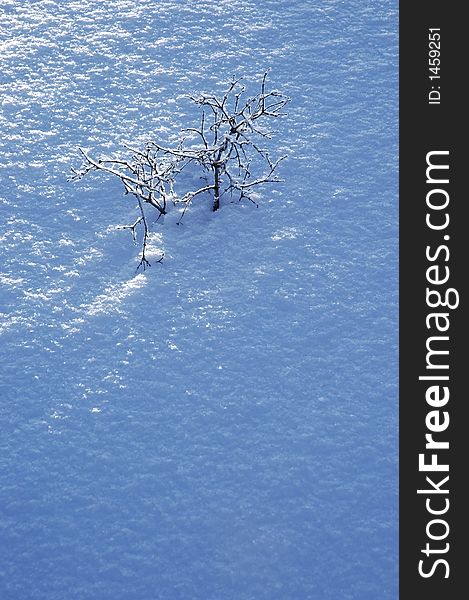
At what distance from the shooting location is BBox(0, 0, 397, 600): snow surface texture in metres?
4.25

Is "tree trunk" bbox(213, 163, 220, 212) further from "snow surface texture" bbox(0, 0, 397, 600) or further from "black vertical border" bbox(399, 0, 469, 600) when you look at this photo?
"black vertical border" bbox(399, 0, 469, 600)

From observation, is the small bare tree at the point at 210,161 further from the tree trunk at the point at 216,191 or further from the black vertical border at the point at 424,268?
the black vertical border at the point at 424,268

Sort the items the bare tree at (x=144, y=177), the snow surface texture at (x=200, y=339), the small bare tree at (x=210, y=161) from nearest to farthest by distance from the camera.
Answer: the snow surface texture at (x=200, y=339) < the bare tree at (x=144, y=177) < the small bare tree at (x=210, y=161)

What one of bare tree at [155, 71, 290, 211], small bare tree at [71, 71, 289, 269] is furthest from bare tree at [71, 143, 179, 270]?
bare tree at [155, 71, 290, 211]

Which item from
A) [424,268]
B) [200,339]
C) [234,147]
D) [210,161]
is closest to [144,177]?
[210,161]

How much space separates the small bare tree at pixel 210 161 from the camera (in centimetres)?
570

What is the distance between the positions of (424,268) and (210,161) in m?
1.79

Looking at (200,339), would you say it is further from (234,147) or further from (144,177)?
(234,147)

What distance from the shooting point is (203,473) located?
4.54 metres

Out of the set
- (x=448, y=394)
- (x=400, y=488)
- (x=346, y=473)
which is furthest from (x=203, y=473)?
(x=448, y=394)

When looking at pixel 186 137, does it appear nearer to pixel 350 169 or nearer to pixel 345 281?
pixel 350 169

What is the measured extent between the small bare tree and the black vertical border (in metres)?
1.09

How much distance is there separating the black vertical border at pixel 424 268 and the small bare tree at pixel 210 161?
109 cm

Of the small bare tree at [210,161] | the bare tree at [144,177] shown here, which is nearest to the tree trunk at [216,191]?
the small bare tree at [210,161]
